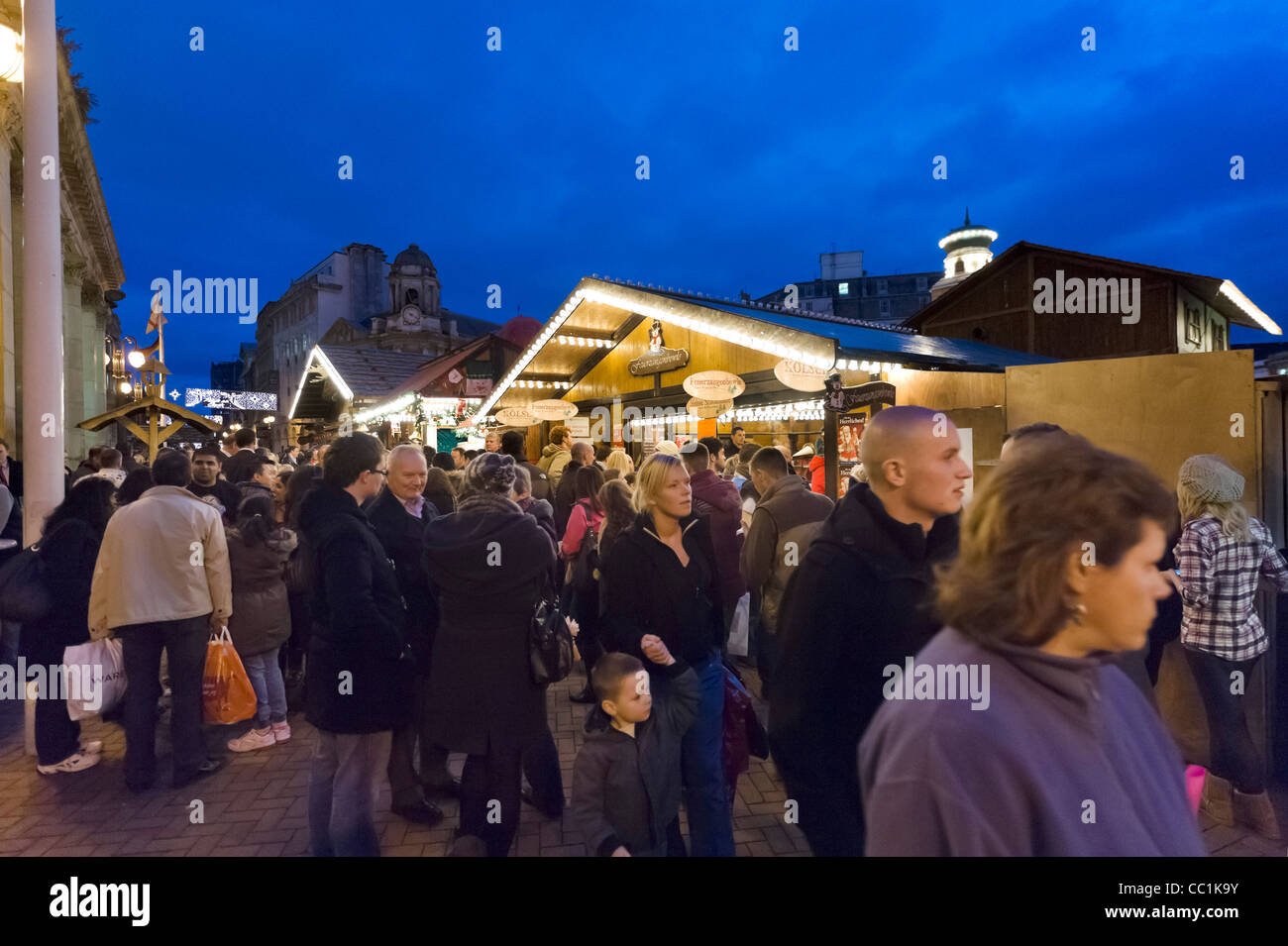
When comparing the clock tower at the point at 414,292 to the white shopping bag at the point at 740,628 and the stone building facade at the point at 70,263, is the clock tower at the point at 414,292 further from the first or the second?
the white shopping bag at the point at 740,628

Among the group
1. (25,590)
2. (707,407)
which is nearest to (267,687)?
(25,590)

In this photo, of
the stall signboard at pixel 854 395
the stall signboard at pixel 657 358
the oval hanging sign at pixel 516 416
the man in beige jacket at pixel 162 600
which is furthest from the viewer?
the oval hanging sign at pixel 516 416

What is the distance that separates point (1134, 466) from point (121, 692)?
228 inches

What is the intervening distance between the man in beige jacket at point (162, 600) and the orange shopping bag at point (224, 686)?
0.27 ft

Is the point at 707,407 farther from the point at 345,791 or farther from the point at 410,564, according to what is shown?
the point at 345,791

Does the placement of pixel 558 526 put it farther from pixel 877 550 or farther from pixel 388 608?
pixel 877 550

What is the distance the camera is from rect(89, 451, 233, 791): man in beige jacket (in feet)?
14.7

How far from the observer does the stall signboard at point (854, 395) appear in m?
8.14

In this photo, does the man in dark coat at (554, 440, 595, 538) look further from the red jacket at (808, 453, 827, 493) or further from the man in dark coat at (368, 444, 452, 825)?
the red jacket at (808, 453, 827, 493)

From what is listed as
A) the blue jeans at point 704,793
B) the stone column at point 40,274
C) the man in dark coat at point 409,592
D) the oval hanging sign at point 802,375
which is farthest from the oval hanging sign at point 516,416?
the blue jeans at point 704,793

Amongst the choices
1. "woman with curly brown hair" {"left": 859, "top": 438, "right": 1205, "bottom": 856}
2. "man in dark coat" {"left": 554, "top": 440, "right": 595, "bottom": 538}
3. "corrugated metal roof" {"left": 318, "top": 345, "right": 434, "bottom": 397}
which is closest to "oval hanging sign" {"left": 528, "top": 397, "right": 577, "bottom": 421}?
"man in dark coat" {"left": 554, "top": 440, "right": 595, "bottom": 538}

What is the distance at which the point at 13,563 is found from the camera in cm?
461

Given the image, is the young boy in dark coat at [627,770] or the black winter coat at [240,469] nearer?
the young boy in dark coat at [627,770]
